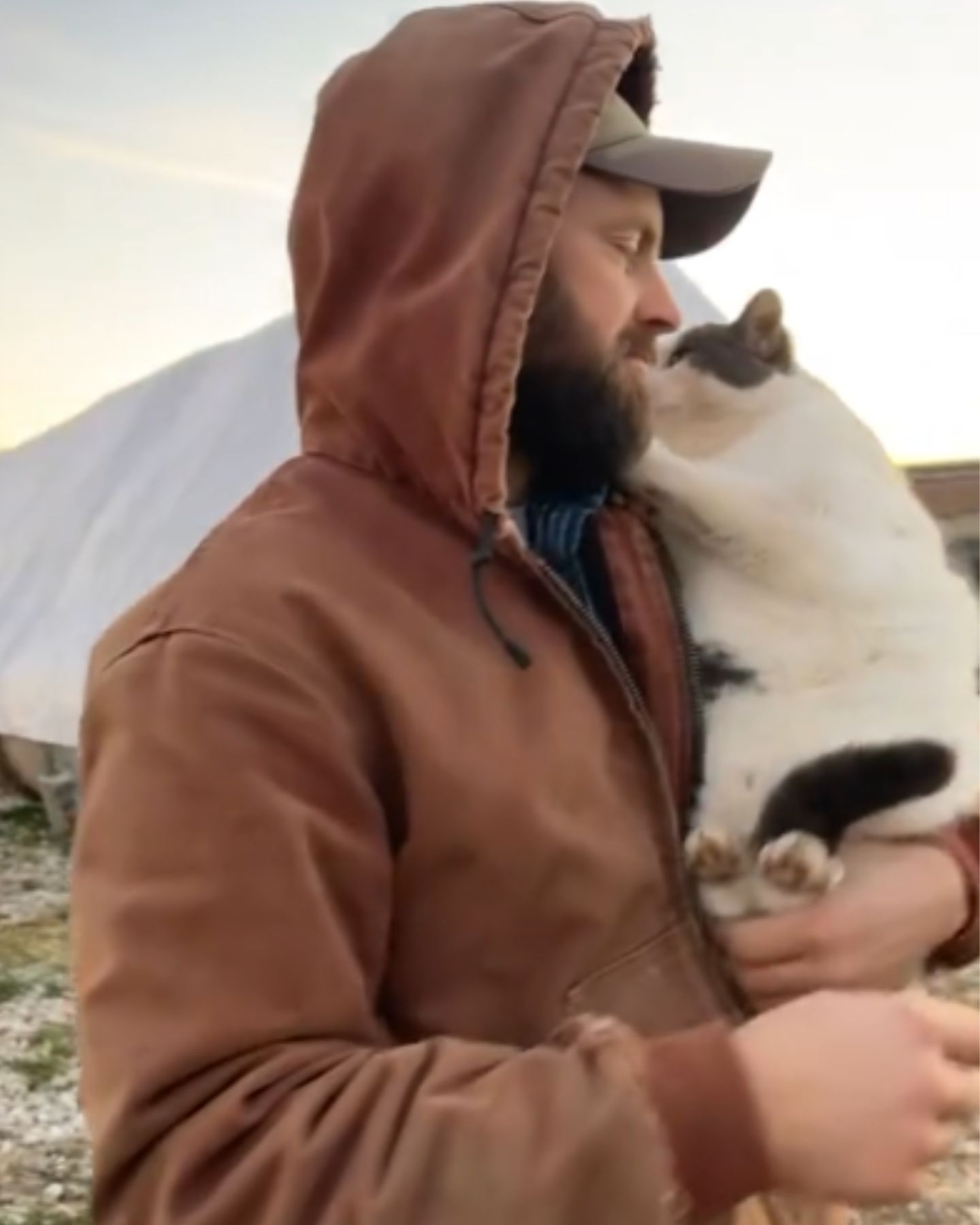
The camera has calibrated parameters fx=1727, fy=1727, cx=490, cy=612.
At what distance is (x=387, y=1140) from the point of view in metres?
1.05

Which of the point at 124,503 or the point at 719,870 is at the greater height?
the point at 719,870

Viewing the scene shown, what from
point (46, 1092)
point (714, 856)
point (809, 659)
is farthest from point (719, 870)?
point (46, 1092)

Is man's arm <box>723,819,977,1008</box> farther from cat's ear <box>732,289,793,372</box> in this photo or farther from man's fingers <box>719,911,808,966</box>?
cat's ear <box>732,289,793,372</box>

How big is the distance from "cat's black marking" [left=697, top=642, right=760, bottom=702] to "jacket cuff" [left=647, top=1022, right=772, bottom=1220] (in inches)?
22.7

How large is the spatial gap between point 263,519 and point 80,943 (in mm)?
365

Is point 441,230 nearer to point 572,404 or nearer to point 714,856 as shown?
point 572,404

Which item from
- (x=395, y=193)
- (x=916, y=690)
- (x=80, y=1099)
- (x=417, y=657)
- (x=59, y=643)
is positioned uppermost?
(x=395, y=193)

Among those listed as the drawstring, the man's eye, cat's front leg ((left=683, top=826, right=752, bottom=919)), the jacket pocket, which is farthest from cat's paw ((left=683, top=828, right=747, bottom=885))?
the man's eye

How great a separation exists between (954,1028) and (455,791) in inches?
14.6

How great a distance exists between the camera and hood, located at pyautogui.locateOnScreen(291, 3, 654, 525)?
1375mm

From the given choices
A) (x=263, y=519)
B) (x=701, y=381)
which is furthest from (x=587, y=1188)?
(x=701, y=381)

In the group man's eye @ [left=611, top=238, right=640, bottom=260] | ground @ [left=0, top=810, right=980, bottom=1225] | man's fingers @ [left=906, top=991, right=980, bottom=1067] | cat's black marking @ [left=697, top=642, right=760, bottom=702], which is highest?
man's eye @ [left=611, top=238, right=640, bottom=260]

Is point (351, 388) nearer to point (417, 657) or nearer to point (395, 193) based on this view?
point (395, 193)

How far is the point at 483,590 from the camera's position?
4.46ft
